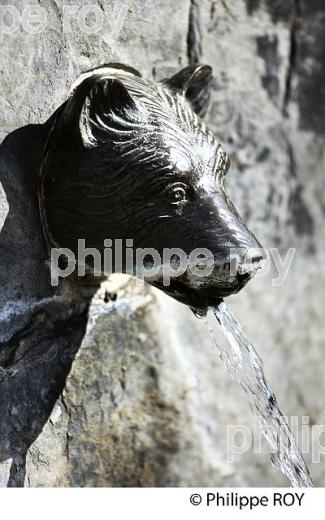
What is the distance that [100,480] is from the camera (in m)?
2.00

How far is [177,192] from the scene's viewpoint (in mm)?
1631

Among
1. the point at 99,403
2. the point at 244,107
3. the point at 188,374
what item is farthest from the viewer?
the point at 244,107

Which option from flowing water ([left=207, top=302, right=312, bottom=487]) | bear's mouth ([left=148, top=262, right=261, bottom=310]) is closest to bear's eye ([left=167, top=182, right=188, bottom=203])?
bear's mouth ([left=148, top=262, right=261, bottom=310])

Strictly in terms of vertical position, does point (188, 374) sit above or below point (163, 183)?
below

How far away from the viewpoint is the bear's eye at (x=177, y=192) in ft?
5.34

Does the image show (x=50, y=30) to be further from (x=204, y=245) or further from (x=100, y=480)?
(x=100, y=480)

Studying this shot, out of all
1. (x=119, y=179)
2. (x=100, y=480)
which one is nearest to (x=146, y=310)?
(x=100, y=480)

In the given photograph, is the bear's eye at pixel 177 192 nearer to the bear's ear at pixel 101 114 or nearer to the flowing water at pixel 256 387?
the bear's ear at pixel 101 114

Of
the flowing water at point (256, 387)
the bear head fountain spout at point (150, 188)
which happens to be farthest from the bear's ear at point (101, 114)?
the flowing water at point (256, 387)

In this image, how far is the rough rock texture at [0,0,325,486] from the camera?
1.76 m

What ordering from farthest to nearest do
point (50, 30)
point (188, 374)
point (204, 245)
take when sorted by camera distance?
point (188, 374)
point (50, 30)
point (204, 245)

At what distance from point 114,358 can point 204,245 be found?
0.49m

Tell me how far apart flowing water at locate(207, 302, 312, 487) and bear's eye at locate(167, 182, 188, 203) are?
0.25 metres
